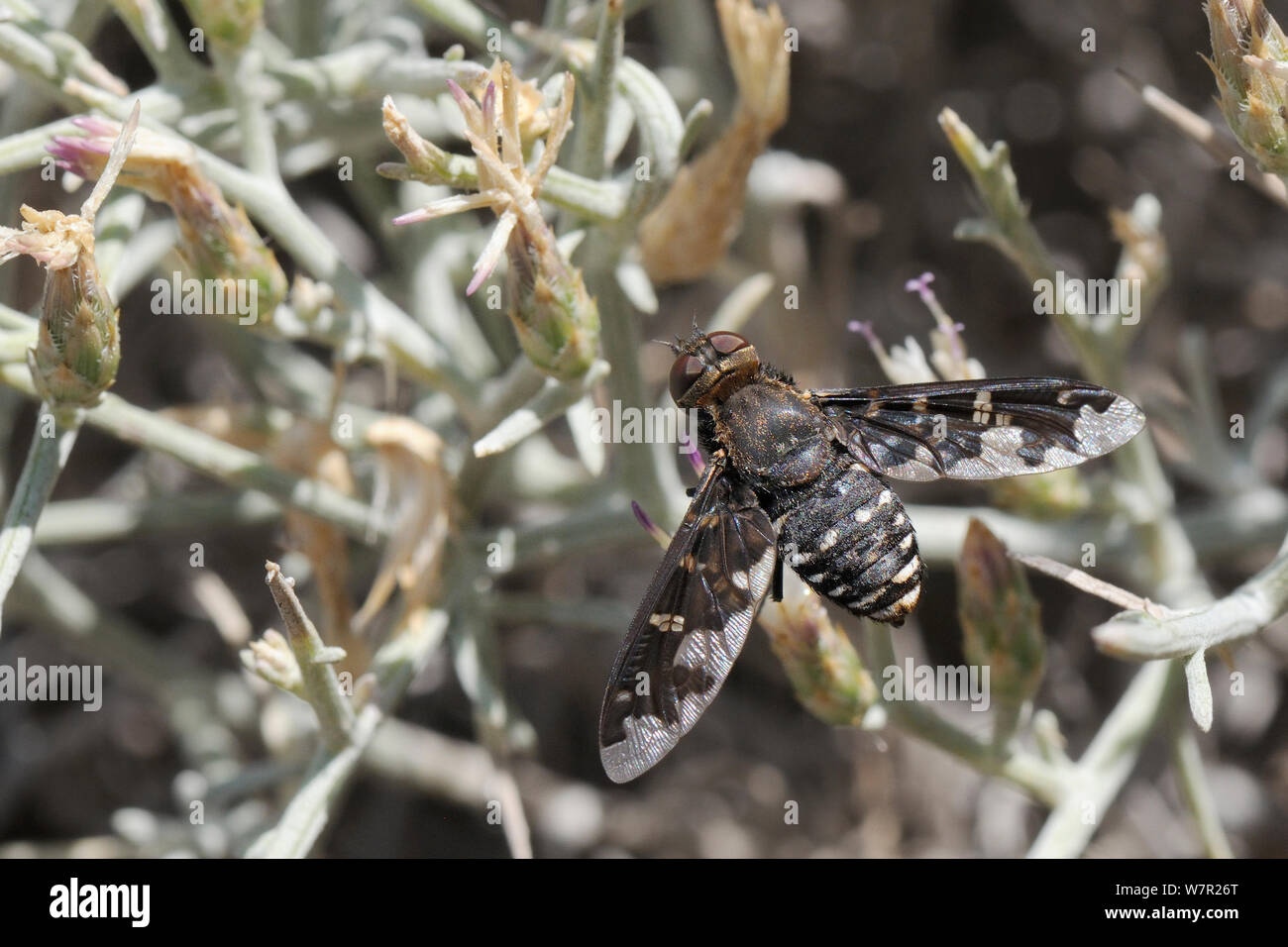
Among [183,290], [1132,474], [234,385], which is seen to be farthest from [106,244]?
[1132,474]

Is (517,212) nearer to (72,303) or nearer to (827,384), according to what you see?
(72,303)

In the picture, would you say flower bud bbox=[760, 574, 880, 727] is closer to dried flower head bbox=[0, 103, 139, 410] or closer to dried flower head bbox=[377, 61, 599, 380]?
dried flower head bbox=[377, 61, 599, 380]

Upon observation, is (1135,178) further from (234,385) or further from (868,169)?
(234,385)

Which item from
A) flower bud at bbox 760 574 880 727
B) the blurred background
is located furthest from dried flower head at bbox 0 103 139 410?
the blurred background

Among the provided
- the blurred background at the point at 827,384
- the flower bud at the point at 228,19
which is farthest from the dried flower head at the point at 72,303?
the blurred background at the point at 827,384

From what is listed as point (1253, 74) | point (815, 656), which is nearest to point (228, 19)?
point (815, 656)
